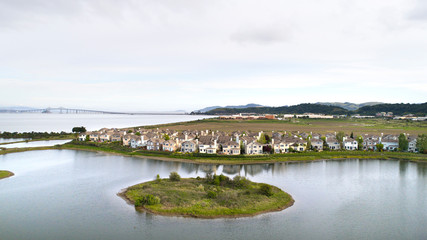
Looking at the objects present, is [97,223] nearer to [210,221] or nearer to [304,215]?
[210,221]

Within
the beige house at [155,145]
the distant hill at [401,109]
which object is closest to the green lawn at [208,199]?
the beige house at [155,145]

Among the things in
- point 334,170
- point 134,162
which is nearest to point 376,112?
point 334,170

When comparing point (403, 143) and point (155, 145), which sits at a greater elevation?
point (403, 143)

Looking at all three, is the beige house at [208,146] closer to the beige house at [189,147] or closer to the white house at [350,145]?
the beige house at [189,147]

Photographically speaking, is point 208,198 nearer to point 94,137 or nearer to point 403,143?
point 403,143

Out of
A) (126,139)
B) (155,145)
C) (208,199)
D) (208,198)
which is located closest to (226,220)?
(208,199)

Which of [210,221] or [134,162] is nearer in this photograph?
[210,221]

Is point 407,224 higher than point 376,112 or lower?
lower
